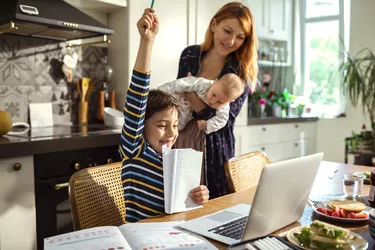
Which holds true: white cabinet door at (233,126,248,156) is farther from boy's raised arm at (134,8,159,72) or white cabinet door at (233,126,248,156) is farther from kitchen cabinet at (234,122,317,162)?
boy's raised arm at (134,8,159,72)

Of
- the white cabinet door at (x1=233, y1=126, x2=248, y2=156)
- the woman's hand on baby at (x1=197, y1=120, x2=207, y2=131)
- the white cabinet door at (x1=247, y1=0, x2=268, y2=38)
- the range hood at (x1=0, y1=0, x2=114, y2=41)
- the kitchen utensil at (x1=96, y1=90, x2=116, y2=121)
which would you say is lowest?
the white cabinet door at (x1=233, y1=126, x2=248, y2=156)

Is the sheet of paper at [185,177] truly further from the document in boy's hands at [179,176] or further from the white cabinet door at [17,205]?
the white cabinet door at [17,205]

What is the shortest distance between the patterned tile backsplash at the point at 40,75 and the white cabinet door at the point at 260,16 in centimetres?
173

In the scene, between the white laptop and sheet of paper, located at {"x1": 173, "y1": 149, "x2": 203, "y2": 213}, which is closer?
the white laptop

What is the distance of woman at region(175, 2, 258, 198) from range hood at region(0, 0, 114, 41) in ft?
2.10

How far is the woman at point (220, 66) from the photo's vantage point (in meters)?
1.84

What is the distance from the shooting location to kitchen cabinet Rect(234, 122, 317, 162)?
329 cm

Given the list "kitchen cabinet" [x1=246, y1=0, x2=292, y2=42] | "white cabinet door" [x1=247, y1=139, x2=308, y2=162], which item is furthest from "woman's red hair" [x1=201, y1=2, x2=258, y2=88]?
"kitchen cabinet" [x1=246, y1=0, x2=292, y2=42]

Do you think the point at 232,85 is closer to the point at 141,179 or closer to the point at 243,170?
the point at 243,170

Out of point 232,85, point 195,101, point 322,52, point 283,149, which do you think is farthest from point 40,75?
point 322,52

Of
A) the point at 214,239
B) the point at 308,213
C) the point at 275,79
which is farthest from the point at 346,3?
the point at 214,239

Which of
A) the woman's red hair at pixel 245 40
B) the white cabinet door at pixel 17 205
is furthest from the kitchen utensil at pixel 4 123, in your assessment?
the woman's red hair at pixel 245 40

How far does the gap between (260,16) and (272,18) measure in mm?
214

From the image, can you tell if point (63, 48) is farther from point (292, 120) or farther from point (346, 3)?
point (346, 3)
